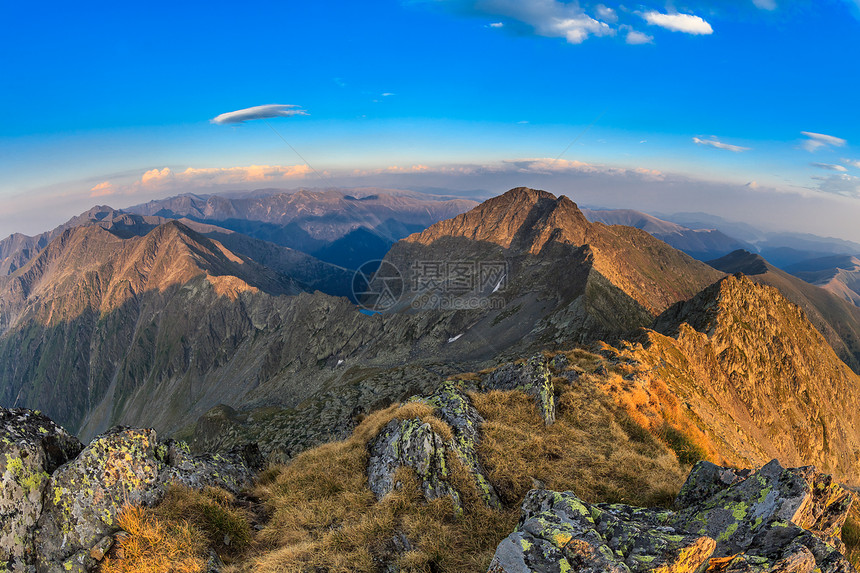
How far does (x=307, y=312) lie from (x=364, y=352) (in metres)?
38.8

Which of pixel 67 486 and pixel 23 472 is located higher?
pixel 23 472

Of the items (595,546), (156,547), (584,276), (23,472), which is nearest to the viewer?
(595,546)

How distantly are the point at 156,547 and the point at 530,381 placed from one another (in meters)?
13.0

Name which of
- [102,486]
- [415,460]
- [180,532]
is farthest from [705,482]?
[102,486]

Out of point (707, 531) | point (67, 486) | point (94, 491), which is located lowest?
point (94, 491)

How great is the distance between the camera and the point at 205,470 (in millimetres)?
12023

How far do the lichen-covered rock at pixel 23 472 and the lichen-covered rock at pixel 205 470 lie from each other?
7.98 ft

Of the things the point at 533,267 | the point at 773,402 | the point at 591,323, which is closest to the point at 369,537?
the point at 773,402

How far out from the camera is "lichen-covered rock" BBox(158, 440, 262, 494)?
11102mm

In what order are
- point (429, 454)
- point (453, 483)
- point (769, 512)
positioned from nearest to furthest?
point (769, 512), point (453, 483), point (429, 454)

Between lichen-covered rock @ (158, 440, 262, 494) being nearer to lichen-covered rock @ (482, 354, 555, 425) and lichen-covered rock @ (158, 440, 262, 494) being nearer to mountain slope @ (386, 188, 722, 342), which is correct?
lichen-covered rock @ (482, 354, 555, 425)

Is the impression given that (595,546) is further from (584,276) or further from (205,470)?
(584,276)

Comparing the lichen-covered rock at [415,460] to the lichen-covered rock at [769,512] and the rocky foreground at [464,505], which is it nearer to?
the rocky foreground at [464,505]

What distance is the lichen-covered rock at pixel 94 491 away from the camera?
8.72 meters
